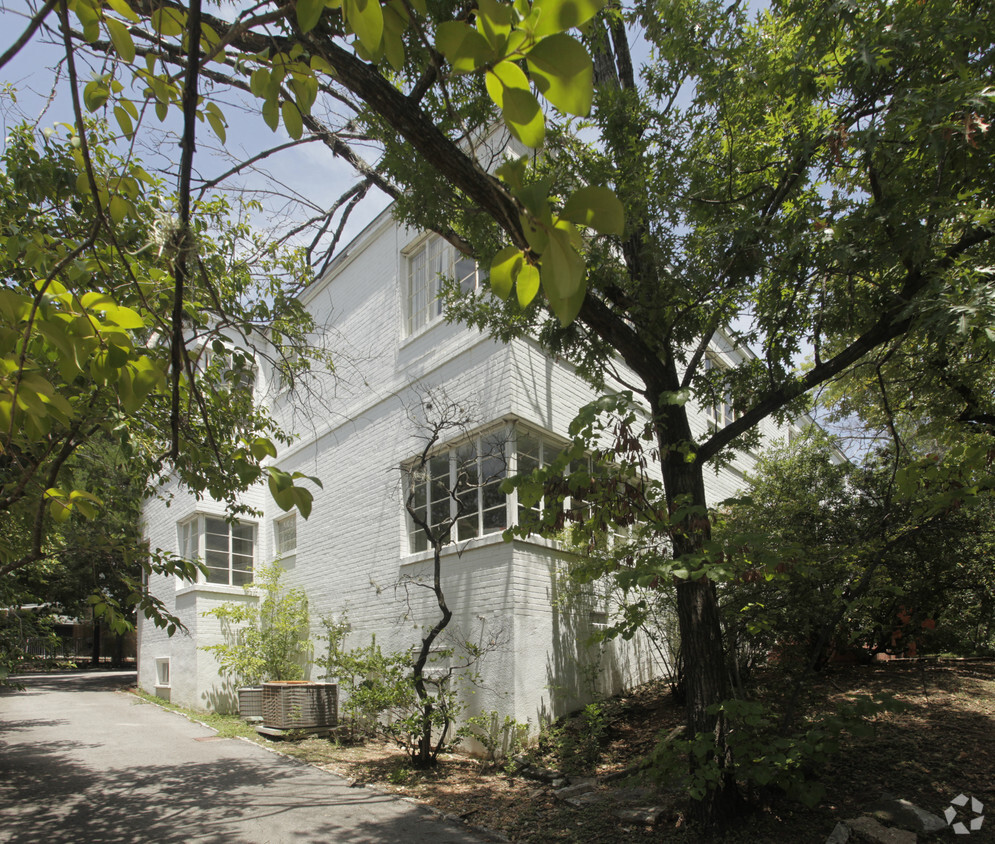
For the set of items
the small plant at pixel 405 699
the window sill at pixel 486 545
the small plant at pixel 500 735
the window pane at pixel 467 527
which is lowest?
the small plant at pixel 500 735

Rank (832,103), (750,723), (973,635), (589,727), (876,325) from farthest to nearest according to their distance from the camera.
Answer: (973,635)
(589,727)
(832,103)
(876,325)
(750,723)

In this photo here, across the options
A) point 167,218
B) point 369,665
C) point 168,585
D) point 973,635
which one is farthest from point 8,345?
point 168,585

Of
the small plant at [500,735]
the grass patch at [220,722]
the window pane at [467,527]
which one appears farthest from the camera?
the grass patch at [220,722]

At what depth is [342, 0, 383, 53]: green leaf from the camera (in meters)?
1.10

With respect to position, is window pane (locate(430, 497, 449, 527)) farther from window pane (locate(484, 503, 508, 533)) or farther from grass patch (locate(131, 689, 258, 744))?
grass patch (locate(131, 689, 258, 744))

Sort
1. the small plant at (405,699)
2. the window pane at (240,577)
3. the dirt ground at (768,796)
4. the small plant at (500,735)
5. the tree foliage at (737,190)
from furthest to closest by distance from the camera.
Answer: the window pane at (240,577), the small plant at (500,735), the small plant at (405,699), the dirt ground at (768,796), the tree foliage at (737,190)

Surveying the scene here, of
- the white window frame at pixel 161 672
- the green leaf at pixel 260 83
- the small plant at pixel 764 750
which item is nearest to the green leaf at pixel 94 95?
the green leaf at pixel 260 83

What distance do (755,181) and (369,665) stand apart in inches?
295

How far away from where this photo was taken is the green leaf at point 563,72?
0.88m

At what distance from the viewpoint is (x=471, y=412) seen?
968 cm

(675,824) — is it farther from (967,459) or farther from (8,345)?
(8,345)

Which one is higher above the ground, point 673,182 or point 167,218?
point 673,182

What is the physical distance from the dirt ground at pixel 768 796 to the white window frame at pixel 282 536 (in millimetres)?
4999

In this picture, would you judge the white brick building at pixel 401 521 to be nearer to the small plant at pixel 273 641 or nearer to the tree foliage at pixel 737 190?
the small plant at pixel 273 641
